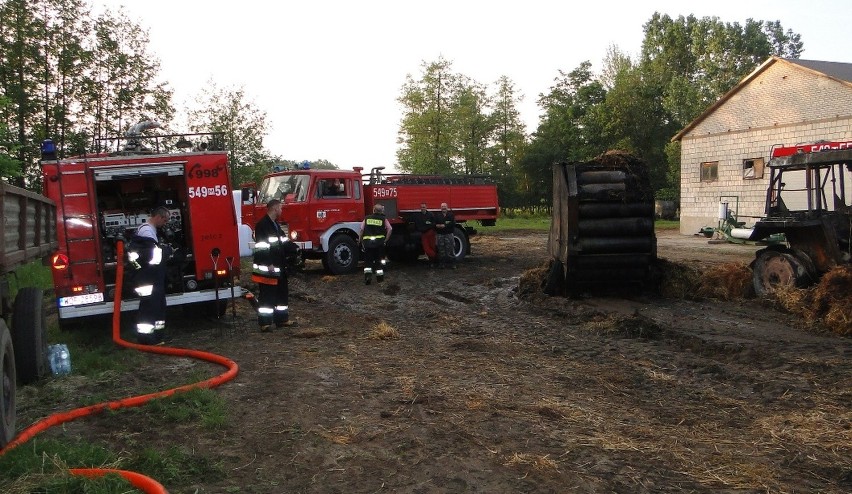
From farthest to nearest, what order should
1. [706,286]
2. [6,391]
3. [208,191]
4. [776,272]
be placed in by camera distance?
[706,286] → [776,272] → [208,191] → [6,391]

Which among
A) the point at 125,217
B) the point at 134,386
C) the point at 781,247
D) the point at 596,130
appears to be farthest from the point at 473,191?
the point at 596,130

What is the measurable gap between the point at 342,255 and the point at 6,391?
10.7 meters

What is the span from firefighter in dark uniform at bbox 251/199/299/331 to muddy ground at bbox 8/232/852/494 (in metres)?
0.51

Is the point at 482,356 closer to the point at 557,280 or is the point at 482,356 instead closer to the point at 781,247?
the point at 557,280

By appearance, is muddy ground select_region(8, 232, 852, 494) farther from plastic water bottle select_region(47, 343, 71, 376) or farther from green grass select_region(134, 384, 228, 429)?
plastic water bottle select_region(47, 343, 71, 376)

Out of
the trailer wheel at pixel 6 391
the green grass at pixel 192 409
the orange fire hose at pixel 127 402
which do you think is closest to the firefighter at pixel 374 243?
the orange fire hose at pixel 127 402

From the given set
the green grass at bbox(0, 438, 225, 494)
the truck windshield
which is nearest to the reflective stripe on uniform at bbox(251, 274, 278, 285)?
the green grass at bbox(0, 438, 225, 494)

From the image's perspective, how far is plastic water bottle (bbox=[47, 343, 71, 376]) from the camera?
21.1 feet

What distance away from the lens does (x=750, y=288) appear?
34.8ft

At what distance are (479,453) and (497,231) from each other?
91.2 feet

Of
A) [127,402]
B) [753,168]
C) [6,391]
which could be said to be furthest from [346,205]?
[753,168]

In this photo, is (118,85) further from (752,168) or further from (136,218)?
(752,168)

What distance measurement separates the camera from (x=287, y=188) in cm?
1480

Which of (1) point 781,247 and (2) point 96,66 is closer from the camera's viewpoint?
(1) point 781,247
